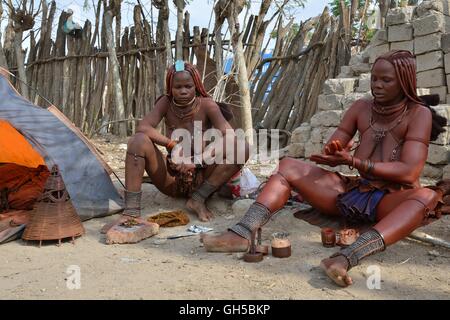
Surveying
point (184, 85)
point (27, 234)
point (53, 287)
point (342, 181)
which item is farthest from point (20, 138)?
point (342, 181)

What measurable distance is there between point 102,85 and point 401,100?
670 centimetres

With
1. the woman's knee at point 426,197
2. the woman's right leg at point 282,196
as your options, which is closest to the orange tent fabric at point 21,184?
the woman's right leg at point 282,196

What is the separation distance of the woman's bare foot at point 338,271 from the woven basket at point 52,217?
175 cm

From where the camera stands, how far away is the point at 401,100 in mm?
2850

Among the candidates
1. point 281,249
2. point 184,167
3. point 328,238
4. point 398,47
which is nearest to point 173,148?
point 184,167

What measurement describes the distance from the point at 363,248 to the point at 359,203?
523 millimetres

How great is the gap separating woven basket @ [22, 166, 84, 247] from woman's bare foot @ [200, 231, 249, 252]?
38.9 inches

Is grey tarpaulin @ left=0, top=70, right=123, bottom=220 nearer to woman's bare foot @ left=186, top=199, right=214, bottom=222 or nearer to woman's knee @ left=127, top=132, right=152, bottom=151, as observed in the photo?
woman's knee @ left=127, top=132, right=152, bottom=151

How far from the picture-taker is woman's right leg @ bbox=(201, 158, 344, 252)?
9.16ft

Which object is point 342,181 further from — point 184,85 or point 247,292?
point 184,85

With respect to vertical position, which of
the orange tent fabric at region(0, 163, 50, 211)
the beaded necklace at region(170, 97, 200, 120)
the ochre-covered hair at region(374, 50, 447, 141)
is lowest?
the orange tent fabric at region(0, 163, 50, 211)

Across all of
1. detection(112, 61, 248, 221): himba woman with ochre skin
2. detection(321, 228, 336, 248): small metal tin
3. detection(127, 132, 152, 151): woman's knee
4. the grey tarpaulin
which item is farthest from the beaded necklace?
detection(321, 228, 336, 248): small metal tin

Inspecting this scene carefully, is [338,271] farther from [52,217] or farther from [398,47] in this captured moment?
[398,47]

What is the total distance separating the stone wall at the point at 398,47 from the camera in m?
5.68
